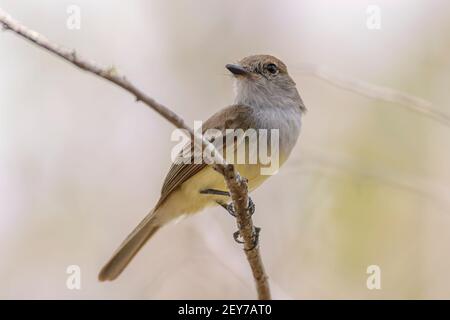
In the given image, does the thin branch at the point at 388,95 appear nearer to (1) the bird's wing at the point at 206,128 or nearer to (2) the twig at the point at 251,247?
(1) the bird's wing at the point at 206,128

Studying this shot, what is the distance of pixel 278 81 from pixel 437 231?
7.95ft

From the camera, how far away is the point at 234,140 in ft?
14.7

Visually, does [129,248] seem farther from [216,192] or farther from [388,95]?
[388,95]

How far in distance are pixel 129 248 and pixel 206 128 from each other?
108cm

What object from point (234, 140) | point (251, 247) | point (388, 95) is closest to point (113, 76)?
point (251, 247)

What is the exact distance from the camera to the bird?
15.0 feet

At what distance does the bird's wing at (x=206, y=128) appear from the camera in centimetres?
463

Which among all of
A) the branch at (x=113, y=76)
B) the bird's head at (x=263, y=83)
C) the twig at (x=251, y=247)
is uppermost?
the bird's head at (x=263, y=83)

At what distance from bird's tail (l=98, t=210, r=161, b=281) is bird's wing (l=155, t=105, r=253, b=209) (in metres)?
0.37

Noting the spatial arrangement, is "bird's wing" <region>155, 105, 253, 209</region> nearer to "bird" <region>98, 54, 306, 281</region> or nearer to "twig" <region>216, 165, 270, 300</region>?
"bird" <region>98, 54, 306, 281</region>

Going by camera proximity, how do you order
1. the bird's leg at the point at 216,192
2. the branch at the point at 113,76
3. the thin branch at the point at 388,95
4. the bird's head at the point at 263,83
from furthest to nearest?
the bird's head at the point at 263,83 < the bird's leg at the point at 216,192 < the thin branch at the point at 388,95 < the branch at the point at 113,76

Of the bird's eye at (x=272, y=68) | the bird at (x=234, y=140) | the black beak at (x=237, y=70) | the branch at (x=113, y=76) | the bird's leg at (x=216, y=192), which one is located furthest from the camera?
the bird's eye at (x=272, y=68)

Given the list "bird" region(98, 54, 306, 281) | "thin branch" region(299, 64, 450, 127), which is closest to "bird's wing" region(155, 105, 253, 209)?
"bird" region(98, 54, 306, 281)

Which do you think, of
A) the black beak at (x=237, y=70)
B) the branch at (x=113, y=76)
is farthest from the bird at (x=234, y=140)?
the branch at (x=113, y=76)
